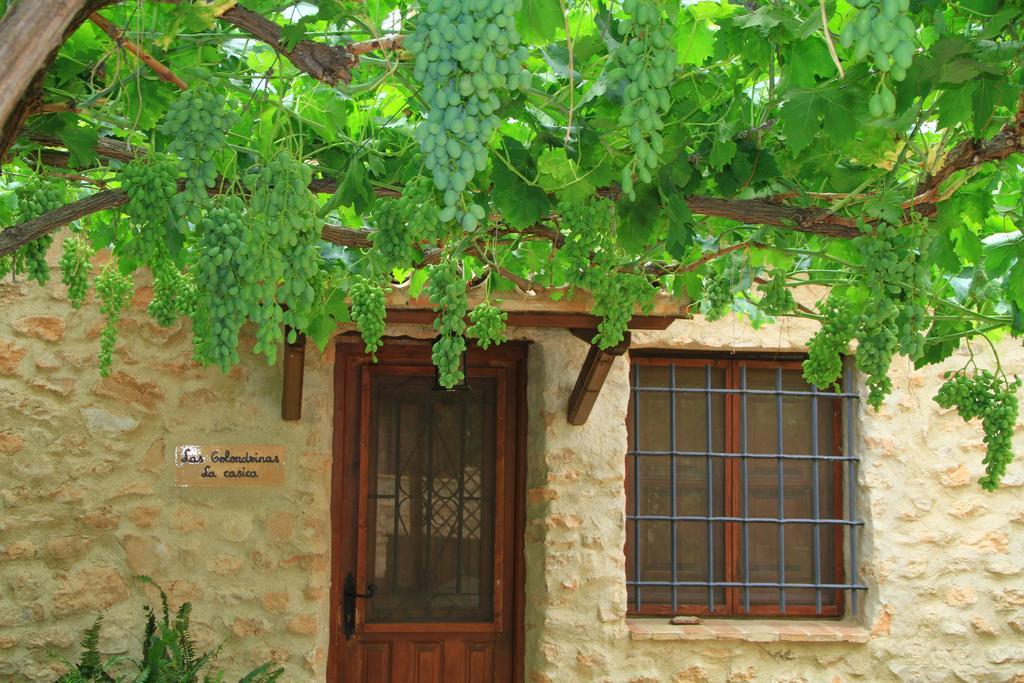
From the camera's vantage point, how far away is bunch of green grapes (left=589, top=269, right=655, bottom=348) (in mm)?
3145

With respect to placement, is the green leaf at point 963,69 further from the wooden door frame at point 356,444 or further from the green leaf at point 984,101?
the wooden door frame at point 356,444

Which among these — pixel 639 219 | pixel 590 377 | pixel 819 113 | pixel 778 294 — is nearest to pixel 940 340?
pixel 778 294

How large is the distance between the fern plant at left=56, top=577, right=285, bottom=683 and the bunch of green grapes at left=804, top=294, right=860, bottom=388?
226cm

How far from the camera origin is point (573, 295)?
378 cm

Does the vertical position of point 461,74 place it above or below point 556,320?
below

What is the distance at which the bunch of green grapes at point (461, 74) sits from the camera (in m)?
1.28

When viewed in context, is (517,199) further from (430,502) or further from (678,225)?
(430,502)

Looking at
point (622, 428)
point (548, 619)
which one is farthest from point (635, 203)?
point (548, 619)

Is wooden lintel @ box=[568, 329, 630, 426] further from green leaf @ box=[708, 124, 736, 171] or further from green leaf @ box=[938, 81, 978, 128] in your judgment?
green leaf @ box=[938, 81, 978, 128]

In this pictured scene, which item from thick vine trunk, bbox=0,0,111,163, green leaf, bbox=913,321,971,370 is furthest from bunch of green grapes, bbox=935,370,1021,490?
Answer: thick vine trunk, bbox=0,0,111,163

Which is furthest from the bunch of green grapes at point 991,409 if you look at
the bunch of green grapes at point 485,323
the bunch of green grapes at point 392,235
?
the bunch of green grapes at point 392,235

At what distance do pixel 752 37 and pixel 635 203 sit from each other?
707 millimetres

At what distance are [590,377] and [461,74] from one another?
2947 mm

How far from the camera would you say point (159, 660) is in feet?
12.5
